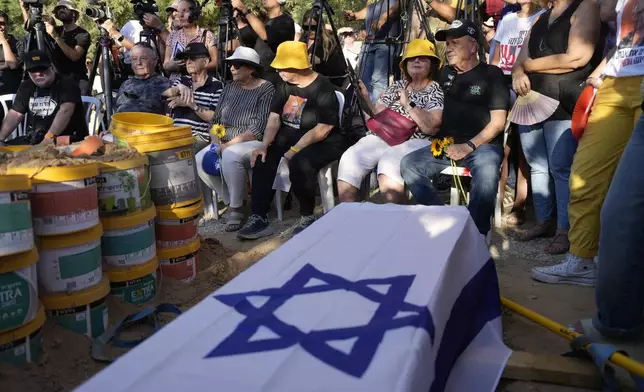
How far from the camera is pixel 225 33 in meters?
7.01

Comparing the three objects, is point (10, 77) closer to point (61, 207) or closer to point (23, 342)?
point (61, 207)

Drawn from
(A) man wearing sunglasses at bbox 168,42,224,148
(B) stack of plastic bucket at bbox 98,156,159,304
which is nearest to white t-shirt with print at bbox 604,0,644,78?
(B) stack of plastic bucket at bbox 98,156,159,304

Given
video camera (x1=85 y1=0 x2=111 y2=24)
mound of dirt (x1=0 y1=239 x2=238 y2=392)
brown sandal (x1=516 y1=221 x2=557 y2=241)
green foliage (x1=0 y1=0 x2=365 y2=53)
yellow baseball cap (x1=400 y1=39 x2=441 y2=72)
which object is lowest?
mound of dirt (x1=0 y1=239 x2=238 y2=392)

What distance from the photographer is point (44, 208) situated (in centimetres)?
280

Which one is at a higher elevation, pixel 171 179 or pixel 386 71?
pixel 386 71

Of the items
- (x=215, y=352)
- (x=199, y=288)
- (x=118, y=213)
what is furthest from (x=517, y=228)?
(x=215, y=352)

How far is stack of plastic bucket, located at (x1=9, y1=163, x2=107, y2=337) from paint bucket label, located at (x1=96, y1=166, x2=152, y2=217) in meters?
0.20

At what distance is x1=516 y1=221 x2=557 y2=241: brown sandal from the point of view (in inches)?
184

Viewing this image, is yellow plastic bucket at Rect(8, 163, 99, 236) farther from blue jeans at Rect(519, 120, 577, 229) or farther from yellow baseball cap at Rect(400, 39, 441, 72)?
blue jeans at Rect(519, 120, 577, 229)

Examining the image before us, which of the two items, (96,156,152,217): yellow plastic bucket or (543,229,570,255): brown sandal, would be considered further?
(543,229,570,255): brown sandal

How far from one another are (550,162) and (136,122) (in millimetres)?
2619

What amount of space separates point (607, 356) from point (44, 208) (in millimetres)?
2330

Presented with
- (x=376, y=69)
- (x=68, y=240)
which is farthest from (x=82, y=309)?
(x=376, y=69)

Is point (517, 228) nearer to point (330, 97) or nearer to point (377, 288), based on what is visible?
point (330, 97)
